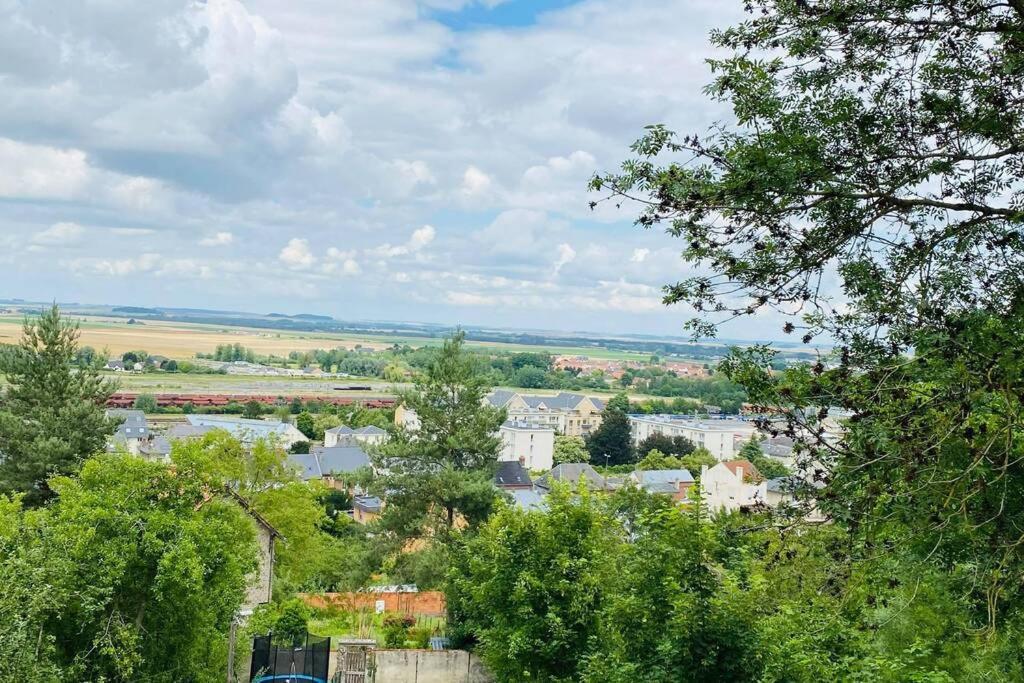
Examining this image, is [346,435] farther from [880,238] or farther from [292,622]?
[880,238]

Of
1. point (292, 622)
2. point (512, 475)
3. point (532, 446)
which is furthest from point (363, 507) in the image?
point (532, 446)

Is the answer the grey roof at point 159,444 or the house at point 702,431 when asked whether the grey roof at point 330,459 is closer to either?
the grey roof at point 159,444

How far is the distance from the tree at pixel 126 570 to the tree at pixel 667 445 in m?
58.2

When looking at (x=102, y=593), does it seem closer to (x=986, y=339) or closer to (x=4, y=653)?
(x=4, y=653)

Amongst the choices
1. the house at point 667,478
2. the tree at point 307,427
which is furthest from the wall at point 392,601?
the tree at point 307,427

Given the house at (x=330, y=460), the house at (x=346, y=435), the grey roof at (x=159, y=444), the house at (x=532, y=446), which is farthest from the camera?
the house at (x=532, y=446)

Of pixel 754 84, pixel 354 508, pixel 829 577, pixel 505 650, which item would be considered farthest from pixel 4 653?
pixel 354 508

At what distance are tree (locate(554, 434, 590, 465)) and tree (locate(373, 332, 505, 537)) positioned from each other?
48.6 meters

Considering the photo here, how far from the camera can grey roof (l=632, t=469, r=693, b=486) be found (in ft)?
171

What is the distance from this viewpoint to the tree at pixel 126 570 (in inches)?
466

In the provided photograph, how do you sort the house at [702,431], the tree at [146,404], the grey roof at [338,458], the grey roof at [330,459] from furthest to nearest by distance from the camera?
the tree at [146,404], the house at [702,431], the grey roof at [338,458], the grey roof at [330,459]

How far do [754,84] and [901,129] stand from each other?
43.8 inches

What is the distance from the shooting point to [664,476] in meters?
53.9

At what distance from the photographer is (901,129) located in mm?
6113
